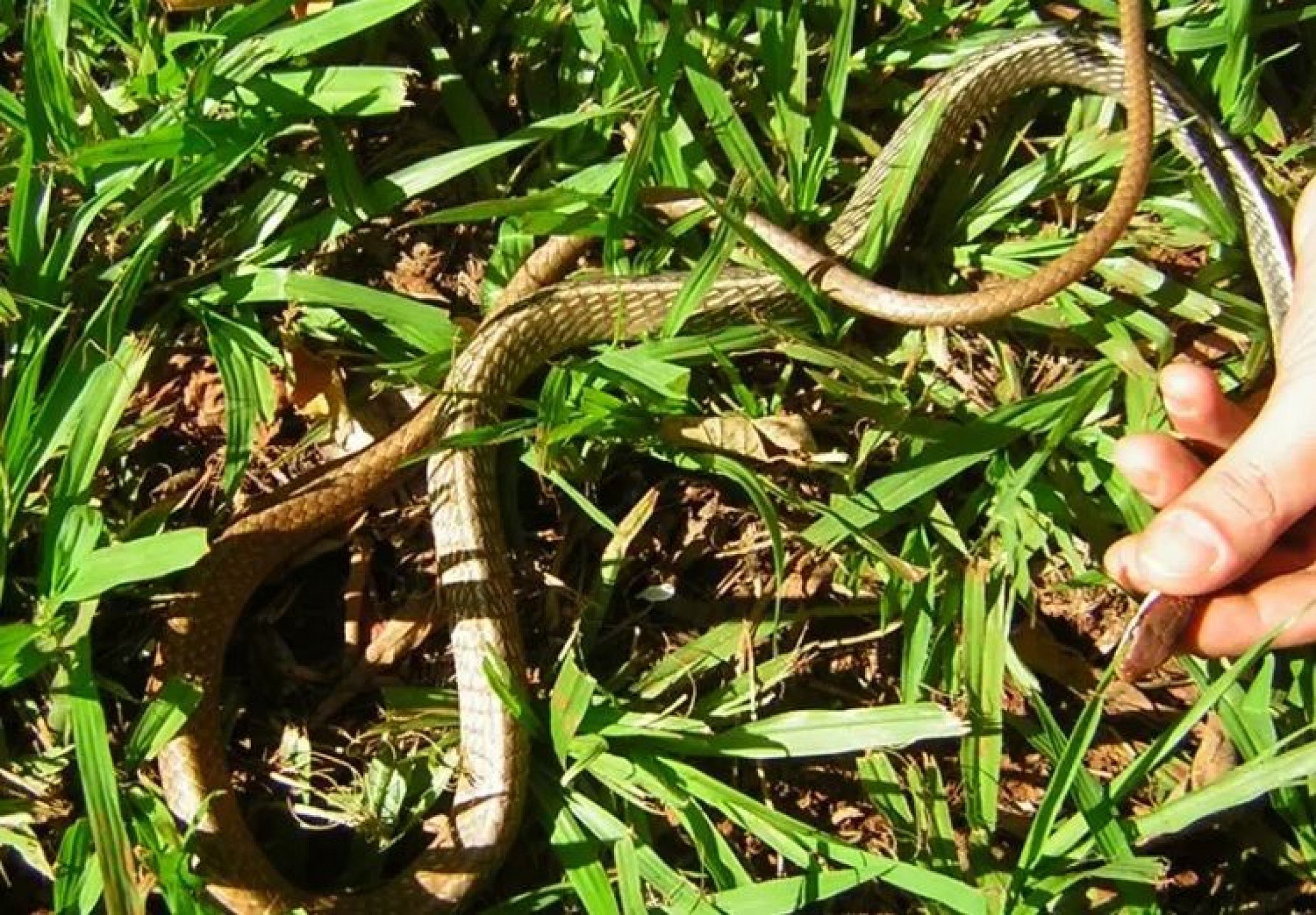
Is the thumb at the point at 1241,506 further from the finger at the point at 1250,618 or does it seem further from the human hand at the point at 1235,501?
the finger at the point at 1250,618

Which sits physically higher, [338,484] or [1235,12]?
[1235,12]

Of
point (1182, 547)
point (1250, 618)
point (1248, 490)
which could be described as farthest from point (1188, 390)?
point (1250, 618)

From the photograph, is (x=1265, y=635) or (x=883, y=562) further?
(x=883, y=562)

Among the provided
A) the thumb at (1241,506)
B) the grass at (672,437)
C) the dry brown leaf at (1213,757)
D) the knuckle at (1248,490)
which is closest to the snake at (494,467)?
the grass at (672,437)

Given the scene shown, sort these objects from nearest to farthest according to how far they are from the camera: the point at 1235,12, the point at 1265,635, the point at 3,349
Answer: the point at 1265,635, the point at 3,349, the point at 1235,12

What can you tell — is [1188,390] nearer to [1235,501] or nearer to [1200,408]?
[1200,408]

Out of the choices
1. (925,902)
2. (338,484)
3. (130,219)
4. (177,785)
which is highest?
(130,219)

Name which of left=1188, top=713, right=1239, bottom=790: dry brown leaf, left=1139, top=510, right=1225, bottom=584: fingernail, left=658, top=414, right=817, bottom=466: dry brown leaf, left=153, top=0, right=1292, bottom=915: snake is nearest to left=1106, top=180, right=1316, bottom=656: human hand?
left=1139, top=510, right=1225, bottom=584: fingernail

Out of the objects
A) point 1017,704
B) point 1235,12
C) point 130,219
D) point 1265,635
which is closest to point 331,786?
point 130,219

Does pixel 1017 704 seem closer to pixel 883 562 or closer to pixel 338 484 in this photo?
pixel 883 562
